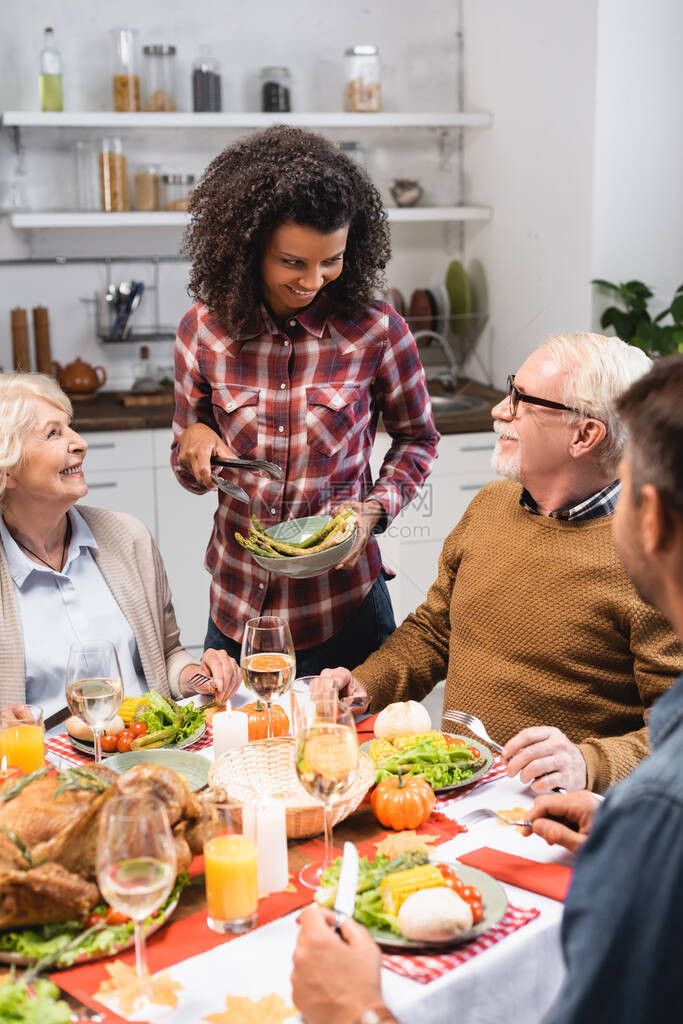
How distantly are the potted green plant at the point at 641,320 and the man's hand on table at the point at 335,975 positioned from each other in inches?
103

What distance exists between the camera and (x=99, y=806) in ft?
3.67

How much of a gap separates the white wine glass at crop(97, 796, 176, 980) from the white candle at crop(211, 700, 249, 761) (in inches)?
19.9

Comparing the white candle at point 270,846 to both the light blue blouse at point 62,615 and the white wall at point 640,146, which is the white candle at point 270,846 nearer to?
the light blue blouse at point 62,615

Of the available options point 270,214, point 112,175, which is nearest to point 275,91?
point 112,175

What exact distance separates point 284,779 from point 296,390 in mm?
884

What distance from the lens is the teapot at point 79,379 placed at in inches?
155

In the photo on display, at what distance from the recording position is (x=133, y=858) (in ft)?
3.20

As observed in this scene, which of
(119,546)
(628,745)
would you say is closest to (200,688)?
(119,546)

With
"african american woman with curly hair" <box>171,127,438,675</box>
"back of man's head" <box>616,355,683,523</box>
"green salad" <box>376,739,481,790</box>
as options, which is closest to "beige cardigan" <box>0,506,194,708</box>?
"african american woman with curly hair" <box>171,127,438,675</box>

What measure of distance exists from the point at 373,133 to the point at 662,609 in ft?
12.3

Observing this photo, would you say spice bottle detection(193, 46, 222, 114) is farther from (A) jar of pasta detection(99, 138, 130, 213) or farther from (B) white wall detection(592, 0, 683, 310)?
(B) white wall detection(592, 0, 683, 310)

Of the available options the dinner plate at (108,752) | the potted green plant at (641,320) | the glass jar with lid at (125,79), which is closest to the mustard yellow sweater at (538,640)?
the dinner plate at (108,752)

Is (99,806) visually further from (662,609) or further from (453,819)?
(662,609)

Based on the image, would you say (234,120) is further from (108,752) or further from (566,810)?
(566,810)
